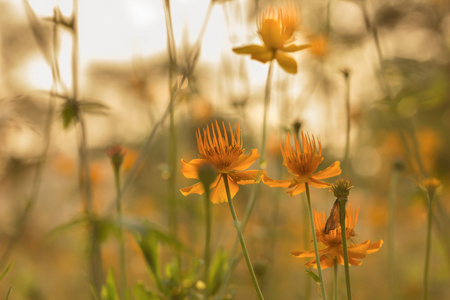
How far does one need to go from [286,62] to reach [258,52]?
0.05 meters

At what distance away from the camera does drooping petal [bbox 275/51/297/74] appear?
0.68 meters

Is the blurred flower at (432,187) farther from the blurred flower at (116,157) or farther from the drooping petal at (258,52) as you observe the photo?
the blurred flower at (116,157)

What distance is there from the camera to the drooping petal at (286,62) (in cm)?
68

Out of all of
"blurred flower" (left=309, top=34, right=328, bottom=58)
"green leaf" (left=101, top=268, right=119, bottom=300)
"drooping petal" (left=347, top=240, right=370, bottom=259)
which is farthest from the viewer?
"blurred flower" (left=309, top=34, right=328, bottom=58)

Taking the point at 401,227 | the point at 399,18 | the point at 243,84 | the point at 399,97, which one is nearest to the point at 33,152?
the point at 243,84

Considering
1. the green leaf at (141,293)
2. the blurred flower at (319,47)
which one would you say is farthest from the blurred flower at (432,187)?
the blurred flower at (319,47)

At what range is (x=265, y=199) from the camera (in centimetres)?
158

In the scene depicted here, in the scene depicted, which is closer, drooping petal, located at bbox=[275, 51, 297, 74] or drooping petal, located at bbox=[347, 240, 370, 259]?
drooping petal, located at bbox=[347, 240, 370, 259]

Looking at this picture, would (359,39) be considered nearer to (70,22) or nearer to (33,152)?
(33,152)

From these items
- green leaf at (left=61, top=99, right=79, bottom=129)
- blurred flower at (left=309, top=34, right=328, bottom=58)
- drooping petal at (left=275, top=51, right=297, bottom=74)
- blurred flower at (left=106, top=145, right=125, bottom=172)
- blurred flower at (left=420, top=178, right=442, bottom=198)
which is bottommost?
blurred flower at (left=420, top=178, right=442, bottom=198)

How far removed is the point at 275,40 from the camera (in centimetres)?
70

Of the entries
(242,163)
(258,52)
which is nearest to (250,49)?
(258,52)

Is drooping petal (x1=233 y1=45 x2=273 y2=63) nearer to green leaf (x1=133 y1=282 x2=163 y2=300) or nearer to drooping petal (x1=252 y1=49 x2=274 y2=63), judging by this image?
drooping petal (x1=252 y1=49 x2=274 y2=63)

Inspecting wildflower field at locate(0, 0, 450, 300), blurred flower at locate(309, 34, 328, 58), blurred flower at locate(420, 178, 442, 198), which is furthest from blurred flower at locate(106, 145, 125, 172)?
blurred flower at locate(309, 34, 328, 58)
